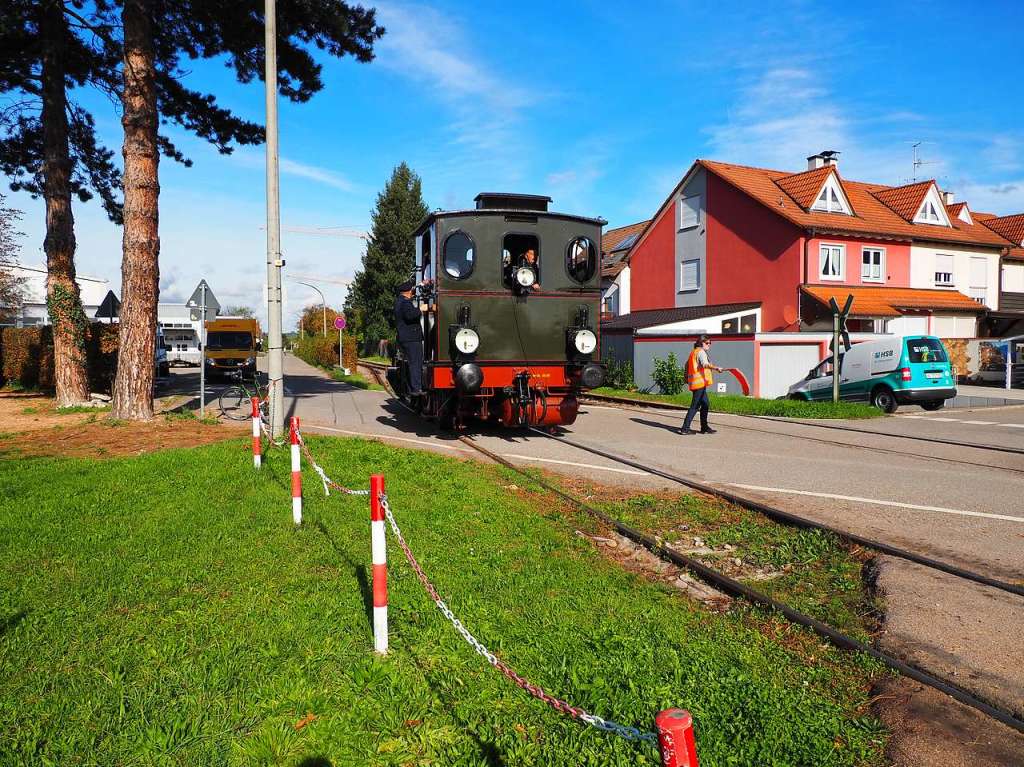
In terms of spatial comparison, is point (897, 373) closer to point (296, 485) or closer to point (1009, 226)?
point (296, 485)

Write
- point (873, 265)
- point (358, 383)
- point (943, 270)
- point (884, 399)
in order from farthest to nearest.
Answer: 1. point (943, 270)
2. point (873, 265)
3. point (358, 383)
4. point (884, 399)

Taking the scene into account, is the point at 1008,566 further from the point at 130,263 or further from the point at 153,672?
the point at 130,263

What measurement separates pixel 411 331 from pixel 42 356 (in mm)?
16757

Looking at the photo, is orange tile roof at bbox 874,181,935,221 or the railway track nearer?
the railway track

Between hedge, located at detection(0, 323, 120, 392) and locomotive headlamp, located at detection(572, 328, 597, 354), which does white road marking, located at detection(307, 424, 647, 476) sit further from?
hedge, located at detection(0, 323, 120, 392)

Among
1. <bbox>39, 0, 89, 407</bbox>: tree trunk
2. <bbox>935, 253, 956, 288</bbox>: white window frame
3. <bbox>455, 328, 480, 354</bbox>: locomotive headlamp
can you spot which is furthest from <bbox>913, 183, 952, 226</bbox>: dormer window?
<bbox>39, 0, 89, 407</bbox>: tree trunk

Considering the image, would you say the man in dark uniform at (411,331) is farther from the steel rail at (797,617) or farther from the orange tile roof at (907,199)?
the orange tile roof at (907,199)

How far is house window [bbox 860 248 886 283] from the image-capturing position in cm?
2902

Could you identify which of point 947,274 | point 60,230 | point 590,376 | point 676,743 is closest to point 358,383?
point 60,230

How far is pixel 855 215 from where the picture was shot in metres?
30.0

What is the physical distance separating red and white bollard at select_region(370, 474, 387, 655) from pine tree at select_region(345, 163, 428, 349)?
4919 centimetres

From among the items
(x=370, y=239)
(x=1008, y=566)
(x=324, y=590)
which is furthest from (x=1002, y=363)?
(x=370, y=239)

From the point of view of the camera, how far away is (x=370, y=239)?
54.4 meters

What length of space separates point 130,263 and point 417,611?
12.1m
